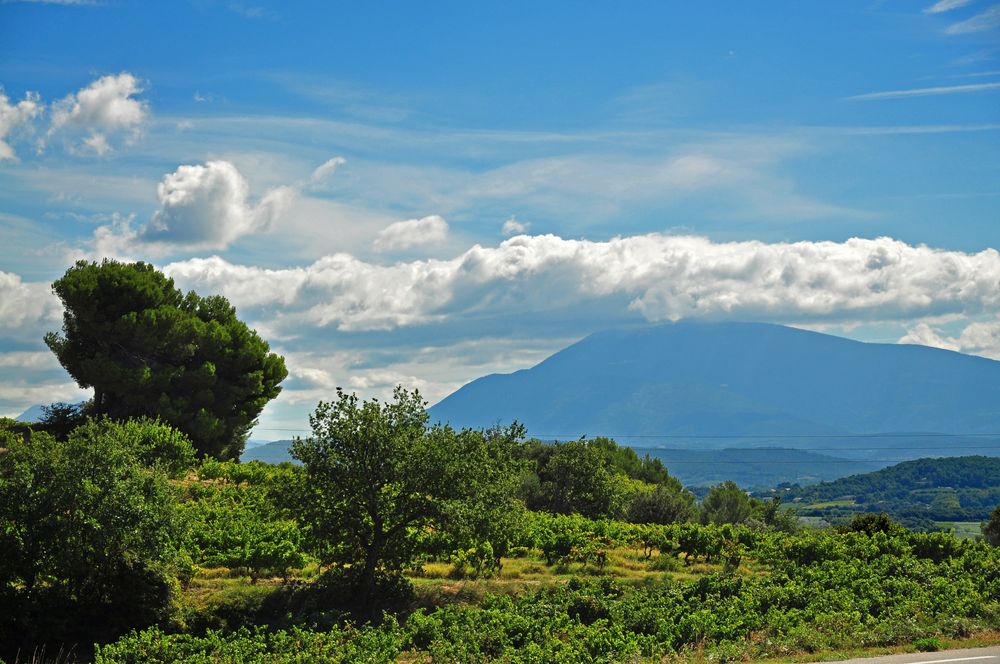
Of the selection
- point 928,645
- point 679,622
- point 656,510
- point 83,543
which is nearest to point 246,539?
point 83,543

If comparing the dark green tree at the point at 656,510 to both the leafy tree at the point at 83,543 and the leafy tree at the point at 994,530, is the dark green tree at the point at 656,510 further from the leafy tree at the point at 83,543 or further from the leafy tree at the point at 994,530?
the leafy tree at the point at 83,543

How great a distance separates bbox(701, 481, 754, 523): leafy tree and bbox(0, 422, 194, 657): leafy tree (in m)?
46.0

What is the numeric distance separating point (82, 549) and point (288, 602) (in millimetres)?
6563

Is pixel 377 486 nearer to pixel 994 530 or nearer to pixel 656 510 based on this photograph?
pixel 656 510

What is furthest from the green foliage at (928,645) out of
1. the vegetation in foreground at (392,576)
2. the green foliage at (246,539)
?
the green foliage at (246,539)

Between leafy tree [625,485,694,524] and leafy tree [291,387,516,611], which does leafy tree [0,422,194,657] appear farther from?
leafy tree [625,485,694,524]

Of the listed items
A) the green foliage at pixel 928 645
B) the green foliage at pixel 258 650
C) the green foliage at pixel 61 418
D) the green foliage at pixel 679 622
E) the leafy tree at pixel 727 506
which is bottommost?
the leafy tree at pixel 727 506

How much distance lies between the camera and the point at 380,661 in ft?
69.2

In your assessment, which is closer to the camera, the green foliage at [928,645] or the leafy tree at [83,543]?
the green foliage at [928,645]

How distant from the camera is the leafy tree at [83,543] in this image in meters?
26.5

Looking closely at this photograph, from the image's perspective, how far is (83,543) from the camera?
26.6 meters

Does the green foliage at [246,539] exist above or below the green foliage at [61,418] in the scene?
below

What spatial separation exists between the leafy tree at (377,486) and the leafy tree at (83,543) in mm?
4709

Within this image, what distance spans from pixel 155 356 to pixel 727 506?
42.8 meters
